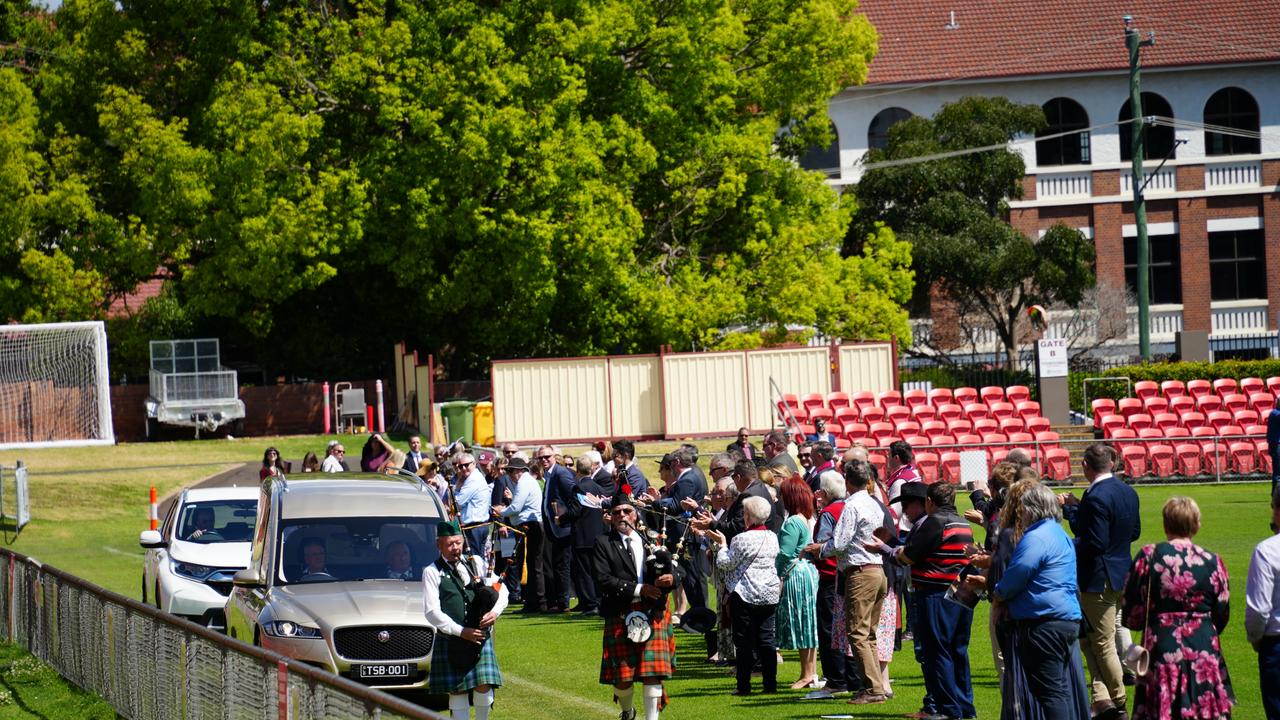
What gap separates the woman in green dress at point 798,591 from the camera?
1277cm

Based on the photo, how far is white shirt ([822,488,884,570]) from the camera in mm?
11969

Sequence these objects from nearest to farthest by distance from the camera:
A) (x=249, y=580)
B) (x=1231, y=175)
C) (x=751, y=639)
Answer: (x=751, y=639) < (x=249, y=580) < (x=1231, y=175)

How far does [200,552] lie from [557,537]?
4111mm

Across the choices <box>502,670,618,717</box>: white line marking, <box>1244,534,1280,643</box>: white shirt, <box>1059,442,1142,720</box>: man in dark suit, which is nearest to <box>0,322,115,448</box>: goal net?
<box>502,670,618,717</box>: white line marking

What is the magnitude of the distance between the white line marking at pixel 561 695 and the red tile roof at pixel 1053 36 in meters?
44.0

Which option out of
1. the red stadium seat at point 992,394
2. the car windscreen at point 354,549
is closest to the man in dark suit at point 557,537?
the car windscreen at point 354,549

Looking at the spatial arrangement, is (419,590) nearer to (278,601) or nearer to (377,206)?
A: (278,601)

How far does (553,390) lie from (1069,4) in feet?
99.0

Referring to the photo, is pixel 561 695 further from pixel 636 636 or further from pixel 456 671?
pixel 456 671

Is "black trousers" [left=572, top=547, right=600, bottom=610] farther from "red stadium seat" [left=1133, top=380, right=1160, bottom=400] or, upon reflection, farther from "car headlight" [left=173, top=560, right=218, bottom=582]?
"red stadium seat" [left=1133, top=380, right=1160, bottom=400]

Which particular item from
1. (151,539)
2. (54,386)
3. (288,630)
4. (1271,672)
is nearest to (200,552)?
(151,539)

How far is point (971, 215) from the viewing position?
4834 centimetres

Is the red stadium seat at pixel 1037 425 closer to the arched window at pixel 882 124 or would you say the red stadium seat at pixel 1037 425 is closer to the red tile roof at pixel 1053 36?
the arched window at pixel 882 124

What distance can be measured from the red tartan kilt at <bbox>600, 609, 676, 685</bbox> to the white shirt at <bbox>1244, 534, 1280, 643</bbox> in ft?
13.0
